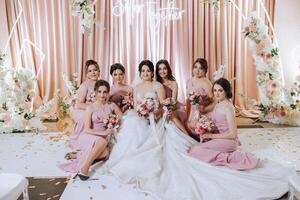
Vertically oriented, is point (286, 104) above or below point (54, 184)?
above

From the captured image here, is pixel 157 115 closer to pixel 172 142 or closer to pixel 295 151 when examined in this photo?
pixel 172 142

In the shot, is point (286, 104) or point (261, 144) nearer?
point (261, 144)

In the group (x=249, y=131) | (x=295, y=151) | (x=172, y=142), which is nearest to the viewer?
(x=172, y=142)

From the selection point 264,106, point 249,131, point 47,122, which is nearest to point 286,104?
point 264,106

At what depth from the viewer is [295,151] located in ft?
15.5

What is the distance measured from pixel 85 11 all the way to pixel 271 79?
3.05m

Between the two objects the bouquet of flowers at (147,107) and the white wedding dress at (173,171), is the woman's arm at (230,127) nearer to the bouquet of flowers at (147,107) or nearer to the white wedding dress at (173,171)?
the white wedding dress at (173,171)

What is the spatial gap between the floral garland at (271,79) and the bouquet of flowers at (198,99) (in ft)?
5.17

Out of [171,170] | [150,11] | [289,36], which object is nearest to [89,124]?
[171,170]

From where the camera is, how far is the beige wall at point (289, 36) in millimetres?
6156

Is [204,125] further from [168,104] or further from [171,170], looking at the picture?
[171,170]

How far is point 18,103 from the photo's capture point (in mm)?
5562

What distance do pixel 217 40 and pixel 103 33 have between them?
1.97 meters

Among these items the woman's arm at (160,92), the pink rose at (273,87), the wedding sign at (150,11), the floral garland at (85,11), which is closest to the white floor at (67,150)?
the pink rose at (273,87)
